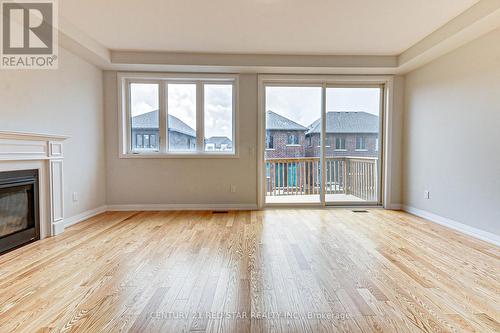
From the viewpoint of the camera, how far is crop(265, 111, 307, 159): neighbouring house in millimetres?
4438

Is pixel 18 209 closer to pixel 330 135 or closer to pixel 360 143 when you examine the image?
pixel 330 135

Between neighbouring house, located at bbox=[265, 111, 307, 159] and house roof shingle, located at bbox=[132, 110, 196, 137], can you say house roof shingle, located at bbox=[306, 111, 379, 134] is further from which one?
house roof shingle, located at bbox=[132, 110, 196, 137]

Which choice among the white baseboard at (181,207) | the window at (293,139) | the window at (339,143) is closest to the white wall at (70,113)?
the white baseboard at (181,207)

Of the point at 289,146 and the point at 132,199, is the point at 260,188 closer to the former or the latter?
the point at 289,146

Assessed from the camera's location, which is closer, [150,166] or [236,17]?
[236,17]

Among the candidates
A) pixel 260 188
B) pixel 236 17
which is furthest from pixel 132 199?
pixel 236 17

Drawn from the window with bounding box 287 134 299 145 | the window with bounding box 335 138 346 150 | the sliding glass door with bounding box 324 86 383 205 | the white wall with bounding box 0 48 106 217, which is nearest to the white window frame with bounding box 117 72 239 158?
the white wall with bounding box 0 48 106 217

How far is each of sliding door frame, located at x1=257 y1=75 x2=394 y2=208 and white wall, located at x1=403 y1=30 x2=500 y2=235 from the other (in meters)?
0.31

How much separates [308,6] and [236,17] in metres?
0.78

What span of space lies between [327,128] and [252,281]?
3.32 m

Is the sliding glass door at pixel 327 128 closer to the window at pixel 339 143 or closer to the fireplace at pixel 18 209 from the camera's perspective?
the window at pixel 339 143

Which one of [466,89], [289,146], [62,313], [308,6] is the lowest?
[62,313]

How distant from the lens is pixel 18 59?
105 inches

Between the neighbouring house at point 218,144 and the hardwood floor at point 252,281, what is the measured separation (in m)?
1.65
